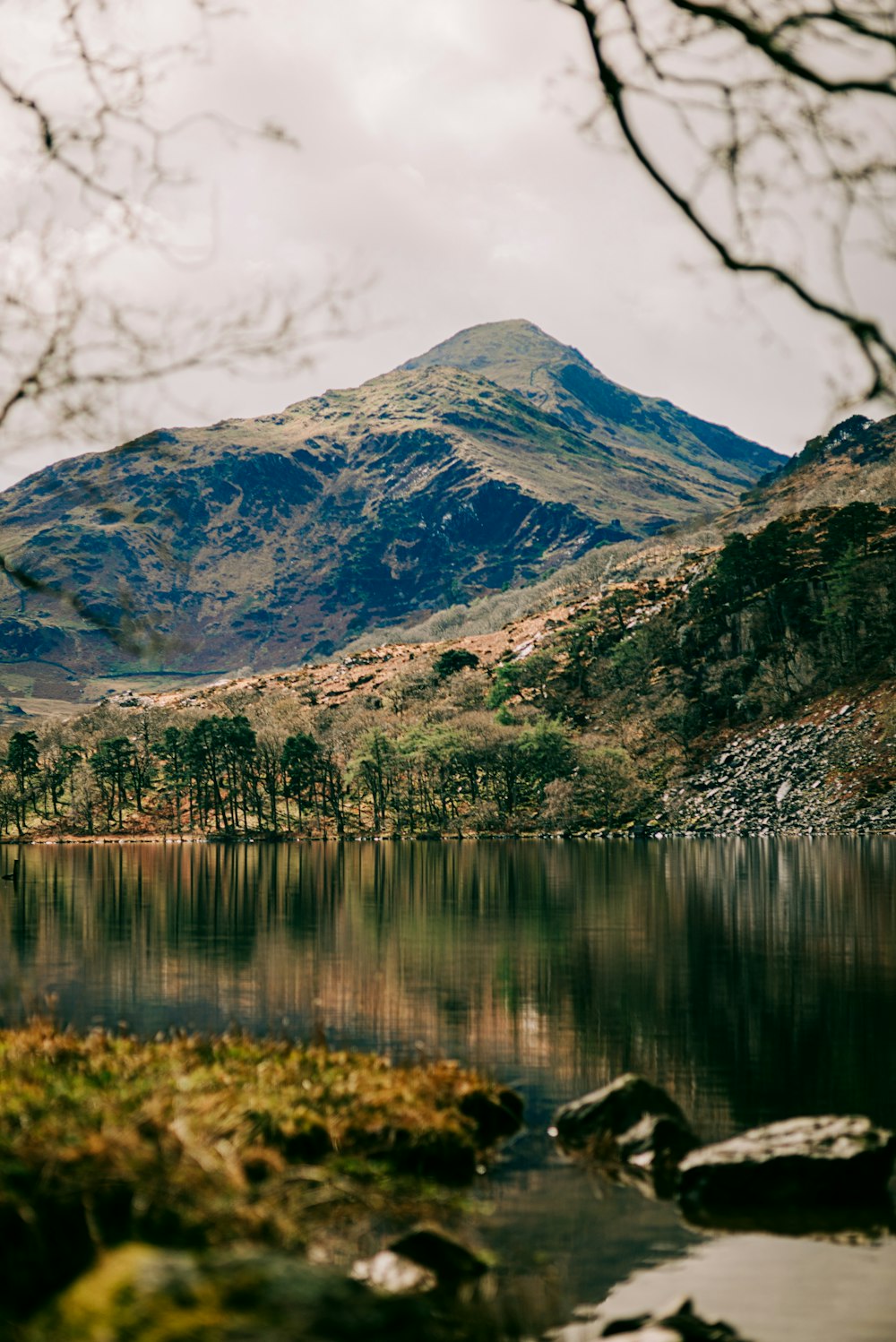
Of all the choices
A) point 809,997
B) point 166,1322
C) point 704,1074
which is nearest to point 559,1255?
point 166,1322

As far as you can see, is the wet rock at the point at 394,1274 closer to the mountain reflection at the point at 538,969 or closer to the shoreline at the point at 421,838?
the mountain reflection at the point at 538,969

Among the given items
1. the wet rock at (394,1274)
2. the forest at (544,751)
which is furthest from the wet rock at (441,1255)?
the forest at (544,751)

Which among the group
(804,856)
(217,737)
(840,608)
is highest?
(840,608)

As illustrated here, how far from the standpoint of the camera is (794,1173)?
16.8 m

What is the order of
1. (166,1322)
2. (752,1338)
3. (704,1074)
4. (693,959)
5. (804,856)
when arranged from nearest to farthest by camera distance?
(166,1322) → (752,1338) → (704,1074) → (693,959) → (804,856)

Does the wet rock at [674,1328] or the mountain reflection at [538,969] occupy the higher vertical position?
the wet rock at [674,1328]

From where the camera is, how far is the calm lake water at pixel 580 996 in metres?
14.2

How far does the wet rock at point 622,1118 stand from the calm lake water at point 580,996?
673 mm

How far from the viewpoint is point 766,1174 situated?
1684 centimetres

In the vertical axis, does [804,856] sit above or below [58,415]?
below

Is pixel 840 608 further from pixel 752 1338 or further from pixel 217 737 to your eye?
pixel 752 1338

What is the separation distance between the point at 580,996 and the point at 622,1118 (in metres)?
15.2

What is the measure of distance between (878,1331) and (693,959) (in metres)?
31.2

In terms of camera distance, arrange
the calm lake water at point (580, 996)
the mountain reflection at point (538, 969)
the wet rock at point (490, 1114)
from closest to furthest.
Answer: the calm lake water at point (580, 996) < the wet rock at point (490, 1114) < the mountain reflection at point (538, 969)
